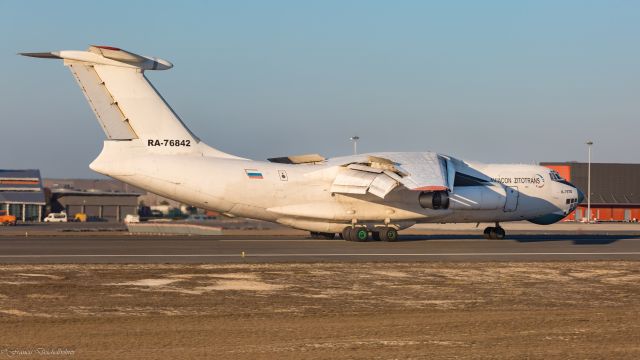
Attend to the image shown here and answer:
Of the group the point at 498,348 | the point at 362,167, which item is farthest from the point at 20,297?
the point at 362,167

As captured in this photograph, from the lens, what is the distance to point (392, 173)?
3619 centimetres

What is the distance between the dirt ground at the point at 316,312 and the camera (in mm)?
11883

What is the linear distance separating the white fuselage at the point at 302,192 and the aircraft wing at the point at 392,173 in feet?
2.35

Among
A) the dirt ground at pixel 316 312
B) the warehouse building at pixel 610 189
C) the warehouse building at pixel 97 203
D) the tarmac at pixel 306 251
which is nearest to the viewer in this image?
the dirt ground at pixel 316 312

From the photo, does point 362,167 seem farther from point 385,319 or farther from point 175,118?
point 385,319

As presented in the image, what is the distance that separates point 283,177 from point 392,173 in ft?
15.2

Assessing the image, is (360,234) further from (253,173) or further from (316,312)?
(316,312)

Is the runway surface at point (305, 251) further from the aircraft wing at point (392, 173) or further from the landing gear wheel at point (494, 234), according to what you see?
the landing gear wheel at point (494, 234)

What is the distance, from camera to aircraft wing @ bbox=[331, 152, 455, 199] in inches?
1374

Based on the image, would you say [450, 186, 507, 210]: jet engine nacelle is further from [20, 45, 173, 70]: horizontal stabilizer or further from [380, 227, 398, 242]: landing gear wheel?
[20, 45, 173, 70]: horizontal stabilizer

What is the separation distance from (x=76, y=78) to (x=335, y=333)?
76.6ft

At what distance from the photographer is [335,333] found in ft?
43.1

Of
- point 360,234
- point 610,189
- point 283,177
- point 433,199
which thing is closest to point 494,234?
point 433,199

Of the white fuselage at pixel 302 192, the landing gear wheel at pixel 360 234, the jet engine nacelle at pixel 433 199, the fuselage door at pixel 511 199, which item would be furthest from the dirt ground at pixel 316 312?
the fuselage door at pixel 511 199
